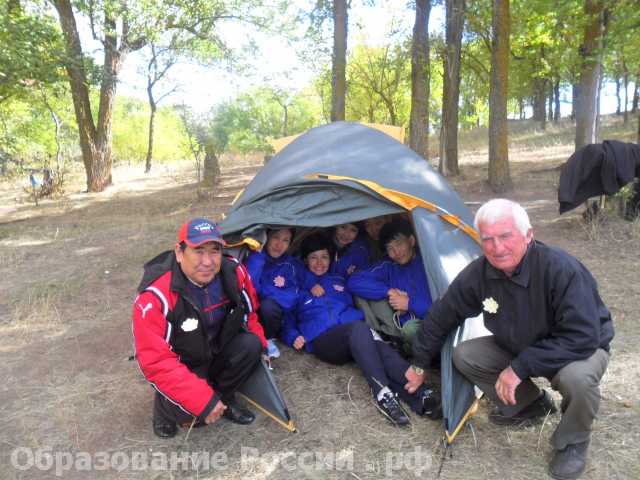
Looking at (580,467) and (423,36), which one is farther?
(423,36)

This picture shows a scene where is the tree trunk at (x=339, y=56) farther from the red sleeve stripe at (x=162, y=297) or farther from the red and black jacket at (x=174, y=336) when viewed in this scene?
the red sleeve stripe at (x=162, y=297)

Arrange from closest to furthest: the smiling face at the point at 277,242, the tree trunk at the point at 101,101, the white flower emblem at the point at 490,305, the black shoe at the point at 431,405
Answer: the white flower emblem at the point at 490,305 → the black shoe at the point at 431,405 → the smiling face at the point at 277,242 → the tree trunk at the point at 101,101

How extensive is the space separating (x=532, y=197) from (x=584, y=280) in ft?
20.5

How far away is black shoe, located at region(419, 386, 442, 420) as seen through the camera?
280 cm

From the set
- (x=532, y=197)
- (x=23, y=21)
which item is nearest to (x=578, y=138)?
(x=532, y=197)

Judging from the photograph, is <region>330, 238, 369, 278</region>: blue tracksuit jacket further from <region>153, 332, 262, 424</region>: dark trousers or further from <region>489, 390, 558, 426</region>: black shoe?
<region>489, 390, 558, 426</region>: black shoe

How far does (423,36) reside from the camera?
344 inches

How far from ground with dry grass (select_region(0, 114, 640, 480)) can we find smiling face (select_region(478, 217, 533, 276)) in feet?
3.35

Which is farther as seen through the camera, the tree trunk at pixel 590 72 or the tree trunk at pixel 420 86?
the tree trunk at pixel 420 86

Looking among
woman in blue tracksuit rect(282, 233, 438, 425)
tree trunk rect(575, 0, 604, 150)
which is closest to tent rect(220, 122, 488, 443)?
woman in blue tracksuit rect(282, 233, 438, 425)

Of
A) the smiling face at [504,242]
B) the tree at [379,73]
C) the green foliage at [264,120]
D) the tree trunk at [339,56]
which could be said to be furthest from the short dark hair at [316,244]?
the green foliage at [264,120]

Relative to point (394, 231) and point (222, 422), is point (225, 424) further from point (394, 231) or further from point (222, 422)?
point (394, 231)

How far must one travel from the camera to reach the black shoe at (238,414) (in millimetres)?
2881

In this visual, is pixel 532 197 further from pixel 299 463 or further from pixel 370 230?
pixel 299 463
